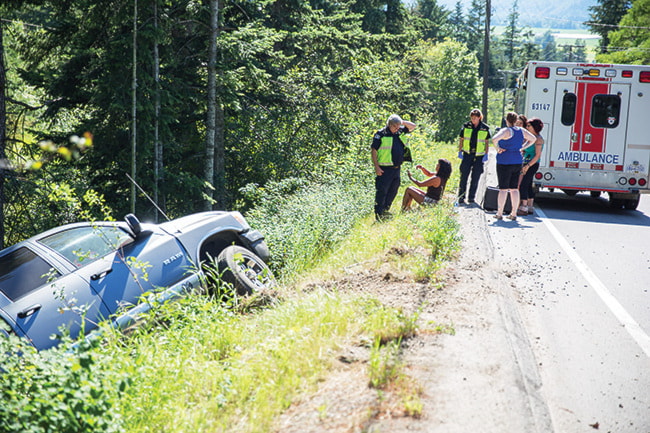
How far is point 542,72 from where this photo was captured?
1272 cm

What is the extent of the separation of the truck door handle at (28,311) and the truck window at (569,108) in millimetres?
10999

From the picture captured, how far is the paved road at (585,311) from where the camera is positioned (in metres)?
4.41

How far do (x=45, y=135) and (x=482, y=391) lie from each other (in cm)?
1203

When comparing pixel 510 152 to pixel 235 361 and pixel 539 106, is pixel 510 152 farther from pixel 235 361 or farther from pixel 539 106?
pixel 235 361

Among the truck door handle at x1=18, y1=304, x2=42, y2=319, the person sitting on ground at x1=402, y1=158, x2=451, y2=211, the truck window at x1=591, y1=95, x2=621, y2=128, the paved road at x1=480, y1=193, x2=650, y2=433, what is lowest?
the paved road at x1=480, y1=193, x2=650, y2=433

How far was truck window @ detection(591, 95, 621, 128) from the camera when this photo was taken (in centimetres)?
1262

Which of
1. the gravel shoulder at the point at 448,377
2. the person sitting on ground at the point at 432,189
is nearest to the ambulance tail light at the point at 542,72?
the person sitting on ground at the point at 432,189

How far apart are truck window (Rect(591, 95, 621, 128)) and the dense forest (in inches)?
214

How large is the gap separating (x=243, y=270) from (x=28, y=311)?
2.43 metres

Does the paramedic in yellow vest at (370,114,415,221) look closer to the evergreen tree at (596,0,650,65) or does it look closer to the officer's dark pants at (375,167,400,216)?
the officer's dark pants at (375,167,400,216)

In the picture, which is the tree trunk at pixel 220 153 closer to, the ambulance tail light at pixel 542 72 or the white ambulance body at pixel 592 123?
the white ambulance body at pixel 592 123

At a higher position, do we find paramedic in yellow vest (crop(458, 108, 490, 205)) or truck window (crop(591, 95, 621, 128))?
truck window (crop(591, 95, 621, 128))

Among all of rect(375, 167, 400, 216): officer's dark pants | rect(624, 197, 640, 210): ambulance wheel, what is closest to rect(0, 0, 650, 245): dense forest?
rect(375, 167, 400, 216): officer's dark pants

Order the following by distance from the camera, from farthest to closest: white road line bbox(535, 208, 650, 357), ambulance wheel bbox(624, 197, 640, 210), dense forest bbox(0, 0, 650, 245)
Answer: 1. ambulance wheel bbox(624, 197, 640, 210)
2. dense forest bbox(0, 0, 650, 245)
3. white road line bbox(535, 208, 650, 357)
